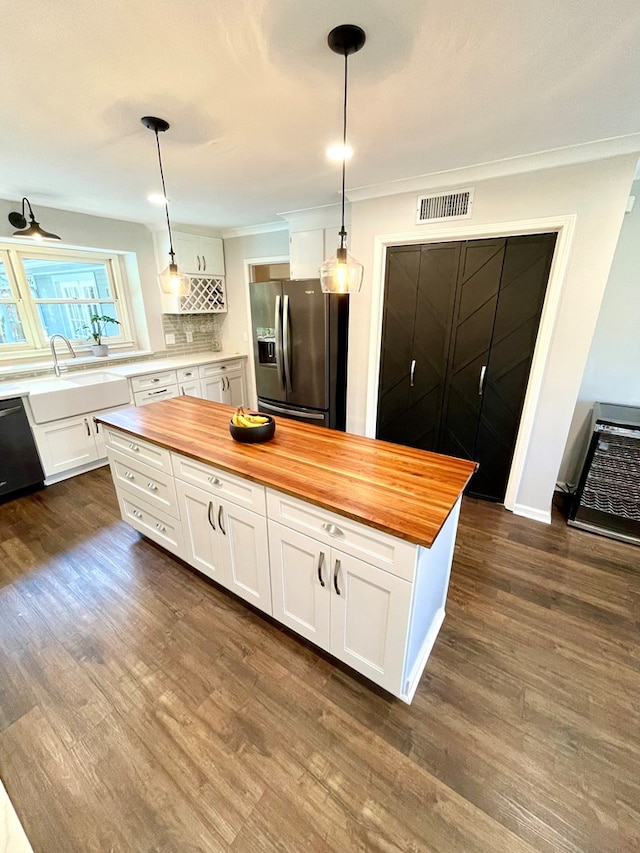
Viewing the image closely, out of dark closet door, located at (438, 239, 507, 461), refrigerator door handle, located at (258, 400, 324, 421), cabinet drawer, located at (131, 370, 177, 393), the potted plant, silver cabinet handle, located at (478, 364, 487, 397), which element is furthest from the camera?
the potted plant

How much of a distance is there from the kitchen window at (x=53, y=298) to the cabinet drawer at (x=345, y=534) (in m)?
3.45

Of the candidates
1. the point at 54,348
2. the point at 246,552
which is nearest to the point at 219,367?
the point at 54,348

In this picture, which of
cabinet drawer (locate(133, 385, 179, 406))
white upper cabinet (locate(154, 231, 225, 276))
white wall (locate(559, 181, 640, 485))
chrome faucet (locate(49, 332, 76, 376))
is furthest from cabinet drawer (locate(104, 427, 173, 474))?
white wall (locate(559, 181, 640, 485))

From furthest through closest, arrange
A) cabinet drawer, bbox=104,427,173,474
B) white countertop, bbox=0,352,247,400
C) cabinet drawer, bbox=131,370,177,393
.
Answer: cabinet drawer, bbox=131,370,177,393 < white countertop, bbox=0,352,247,400 < cabinet drawer, bbox=104,427,173,474

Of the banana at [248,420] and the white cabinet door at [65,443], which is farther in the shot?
the white cabinet door at [65,443]

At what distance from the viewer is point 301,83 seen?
1366mm

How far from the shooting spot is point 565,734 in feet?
4.41

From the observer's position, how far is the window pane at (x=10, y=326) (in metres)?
3.19

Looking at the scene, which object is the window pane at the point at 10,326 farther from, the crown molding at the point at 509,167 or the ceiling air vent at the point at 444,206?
the ceiling air vent at the point at 444,206

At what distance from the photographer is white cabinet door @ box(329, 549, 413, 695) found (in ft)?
4.11

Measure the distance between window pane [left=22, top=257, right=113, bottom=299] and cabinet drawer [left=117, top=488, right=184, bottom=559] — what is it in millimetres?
2518

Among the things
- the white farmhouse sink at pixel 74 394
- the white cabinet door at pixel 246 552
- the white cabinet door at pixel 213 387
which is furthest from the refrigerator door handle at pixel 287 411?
the white cabinet door at pixel 246 552

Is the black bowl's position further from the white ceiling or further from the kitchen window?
the kitchen window

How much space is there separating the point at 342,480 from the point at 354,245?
2305 millimetres
